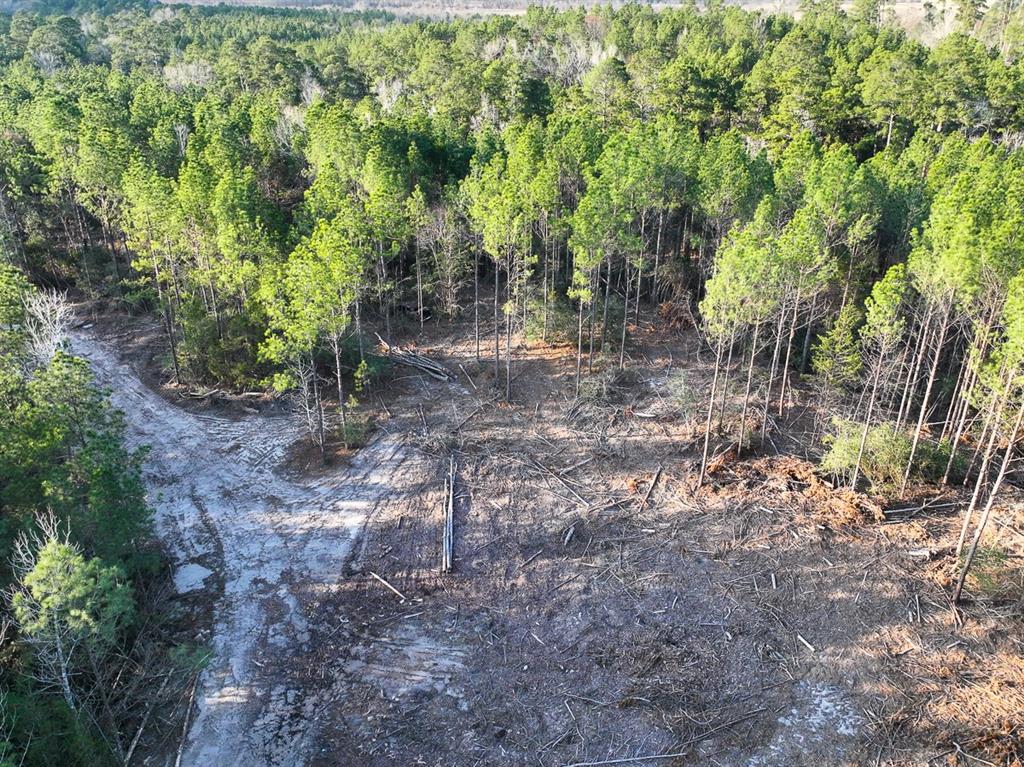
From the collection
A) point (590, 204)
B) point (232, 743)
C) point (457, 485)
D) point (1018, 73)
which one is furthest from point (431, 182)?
point (1018, 73)

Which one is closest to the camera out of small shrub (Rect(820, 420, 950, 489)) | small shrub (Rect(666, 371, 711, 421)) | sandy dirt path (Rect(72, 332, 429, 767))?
sandy dirt path (Rect(72, 332, 429, 767))

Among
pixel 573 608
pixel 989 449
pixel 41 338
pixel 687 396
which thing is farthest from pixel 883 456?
pixel 41 338

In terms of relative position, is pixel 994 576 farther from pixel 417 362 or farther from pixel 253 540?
pixel 417 362

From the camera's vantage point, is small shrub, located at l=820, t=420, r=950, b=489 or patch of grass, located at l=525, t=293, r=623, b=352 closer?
small shrub, located at l=820, t=420, r=950, b=489

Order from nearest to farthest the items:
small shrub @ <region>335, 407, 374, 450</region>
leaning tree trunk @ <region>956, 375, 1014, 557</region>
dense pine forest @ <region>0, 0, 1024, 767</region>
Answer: dense pine forest @ <region>0, 0, 1024, 767</region>
leaning tree trunk @ <region>956, 375, 1014, 557</region>
small shrub @ <region>335, 407, 374, 450</region>

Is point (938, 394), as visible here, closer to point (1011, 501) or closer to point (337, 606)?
point (1011, 501)

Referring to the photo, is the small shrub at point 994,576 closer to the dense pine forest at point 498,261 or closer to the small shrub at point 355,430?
the dense pine forest at point 498,261

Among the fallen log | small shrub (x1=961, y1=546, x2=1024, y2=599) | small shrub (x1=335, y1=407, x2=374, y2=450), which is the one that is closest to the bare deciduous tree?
small shrub (x1=335, y1=407, x2=374, y2=450)

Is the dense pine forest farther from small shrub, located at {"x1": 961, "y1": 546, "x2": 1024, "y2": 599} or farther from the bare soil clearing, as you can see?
the bare soil clearing
